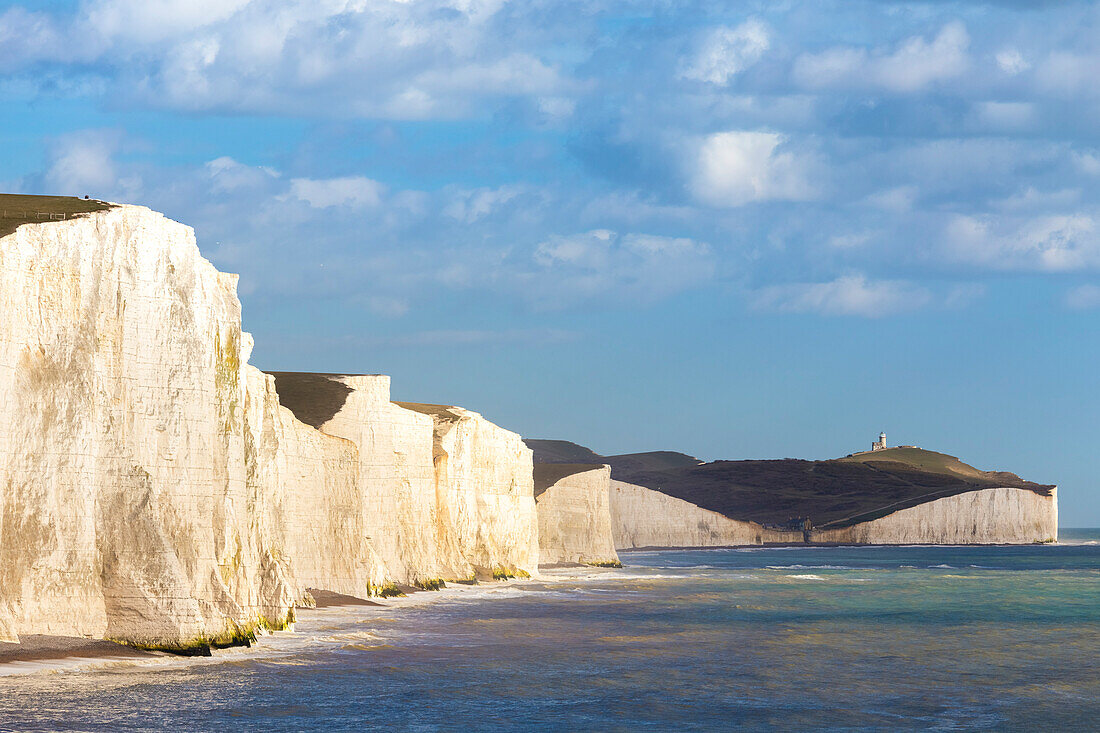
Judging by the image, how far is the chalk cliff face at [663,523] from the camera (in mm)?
164750

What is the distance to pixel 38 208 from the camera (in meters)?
31.2

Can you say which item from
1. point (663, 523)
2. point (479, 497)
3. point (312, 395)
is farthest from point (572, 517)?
point (663, 523)

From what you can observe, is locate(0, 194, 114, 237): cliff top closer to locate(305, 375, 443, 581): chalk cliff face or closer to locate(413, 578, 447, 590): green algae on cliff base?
locate(305, 375, 443, 581): chalk cliff face

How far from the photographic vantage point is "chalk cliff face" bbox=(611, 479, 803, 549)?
16475cm

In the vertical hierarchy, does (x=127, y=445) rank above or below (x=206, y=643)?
above

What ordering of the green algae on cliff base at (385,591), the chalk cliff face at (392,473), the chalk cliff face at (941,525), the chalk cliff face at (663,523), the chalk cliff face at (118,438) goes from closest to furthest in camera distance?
1. the chalk cliff face at (118,438)
2. the green algae on cliff base at (385,591)
3. the chalk cliff face at (392,473)
4. the chalk cliff face at (663,523)
5. the chalk cliff face at (941,525)

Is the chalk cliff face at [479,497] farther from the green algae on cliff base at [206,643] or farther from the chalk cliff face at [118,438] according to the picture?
the chalk cliff face at [118,438]

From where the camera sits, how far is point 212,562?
31000mm

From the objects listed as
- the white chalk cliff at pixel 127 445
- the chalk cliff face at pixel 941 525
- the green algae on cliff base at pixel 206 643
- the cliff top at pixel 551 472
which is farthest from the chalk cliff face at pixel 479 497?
the chalk cliff face at pixel 941 525

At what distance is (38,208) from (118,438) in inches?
244

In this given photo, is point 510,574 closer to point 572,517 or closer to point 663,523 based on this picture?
point 572,517

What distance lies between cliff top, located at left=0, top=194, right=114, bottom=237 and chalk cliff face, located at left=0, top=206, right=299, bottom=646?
549 mm

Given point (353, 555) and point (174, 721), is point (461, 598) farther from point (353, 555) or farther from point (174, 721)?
point (174, 721)

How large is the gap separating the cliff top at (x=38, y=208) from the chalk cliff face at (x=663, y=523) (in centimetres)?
13212
